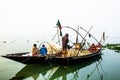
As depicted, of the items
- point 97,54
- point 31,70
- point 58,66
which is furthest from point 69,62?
point 97,54

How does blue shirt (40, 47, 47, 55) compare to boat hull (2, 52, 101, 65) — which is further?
blue shirt (40, 47, 47, 55)

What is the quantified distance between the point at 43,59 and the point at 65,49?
2512 mm

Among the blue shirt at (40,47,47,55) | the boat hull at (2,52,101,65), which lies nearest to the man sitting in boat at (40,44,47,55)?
the blue shirt at (40,47,47,55)

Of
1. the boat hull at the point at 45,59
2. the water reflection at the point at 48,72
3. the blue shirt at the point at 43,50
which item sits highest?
the blue shirt at the point at 43,50

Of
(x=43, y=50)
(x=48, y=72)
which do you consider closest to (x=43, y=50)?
(x=43, y=50)

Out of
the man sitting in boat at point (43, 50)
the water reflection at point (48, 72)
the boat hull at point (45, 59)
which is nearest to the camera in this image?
the water reflection at point (48, 72)

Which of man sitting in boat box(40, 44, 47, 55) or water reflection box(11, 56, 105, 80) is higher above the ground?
man sitting in boat box(40, 44, 47, 55)

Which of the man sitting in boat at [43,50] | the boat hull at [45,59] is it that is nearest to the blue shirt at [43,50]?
the man sitting in boat at [43,50]

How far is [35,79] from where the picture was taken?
12203mm

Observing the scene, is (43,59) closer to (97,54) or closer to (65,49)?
(65,49)

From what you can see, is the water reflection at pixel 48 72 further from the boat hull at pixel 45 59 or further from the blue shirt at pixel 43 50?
the blue shirt at pixel 43 50

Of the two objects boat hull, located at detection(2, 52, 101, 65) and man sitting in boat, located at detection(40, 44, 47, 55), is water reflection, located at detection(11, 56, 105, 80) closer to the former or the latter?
boat hull, located at detection(2, 52, 101, 65)

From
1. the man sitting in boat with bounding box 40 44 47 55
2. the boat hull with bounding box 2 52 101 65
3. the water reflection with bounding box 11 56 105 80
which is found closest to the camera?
the water reflection with bounding box 11 56 105 80

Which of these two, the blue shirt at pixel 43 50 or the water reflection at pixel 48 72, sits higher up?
the blue shirt at pixel 43 50
